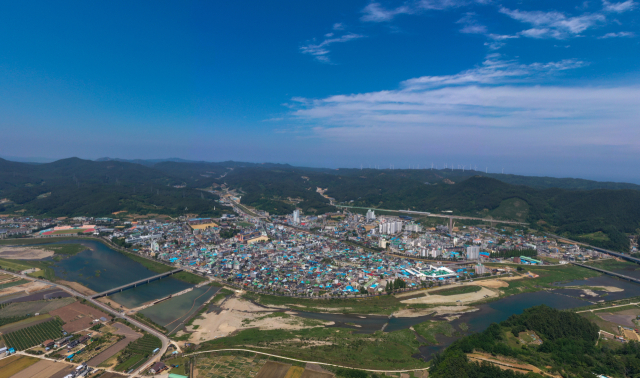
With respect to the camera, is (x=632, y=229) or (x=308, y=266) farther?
(x=632, y=229)

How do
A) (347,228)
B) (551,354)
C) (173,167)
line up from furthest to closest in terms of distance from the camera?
(173,167) < (347,228) < (551,354)

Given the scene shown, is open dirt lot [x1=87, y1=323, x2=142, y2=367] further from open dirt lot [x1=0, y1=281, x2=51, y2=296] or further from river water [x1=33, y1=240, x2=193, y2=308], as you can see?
open dirt lot [x1=0, y1=281, x2=51, y2=296]

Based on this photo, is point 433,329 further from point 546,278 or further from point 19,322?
point 19,322

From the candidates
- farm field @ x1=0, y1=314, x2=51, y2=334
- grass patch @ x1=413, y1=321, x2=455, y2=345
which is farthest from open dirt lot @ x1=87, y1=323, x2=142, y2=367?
grass patch @ x1=413, y1=321, x2=455, y2=345

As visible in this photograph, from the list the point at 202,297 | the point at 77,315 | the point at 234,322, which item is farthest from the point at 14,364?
the point at 234,322

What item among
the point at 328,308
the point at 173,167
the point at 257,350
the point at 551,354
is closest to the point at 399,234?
the point at 328,308

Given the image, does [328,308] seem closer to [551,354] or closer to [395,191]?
[551,354]
